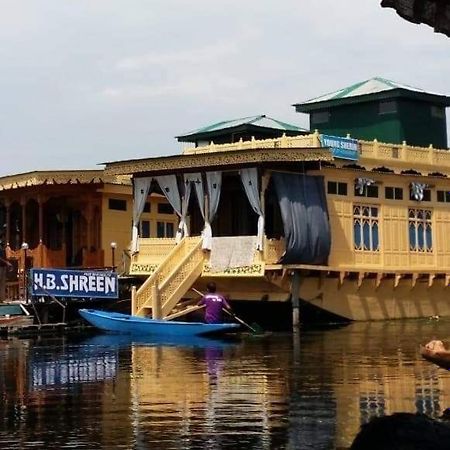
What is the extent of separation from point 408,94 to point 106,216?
12656 millimetres

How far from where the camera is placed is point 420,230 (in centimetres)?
3478

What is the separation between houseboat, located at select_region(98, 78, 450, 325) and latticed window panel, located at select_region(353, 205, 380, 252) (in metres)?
0.05

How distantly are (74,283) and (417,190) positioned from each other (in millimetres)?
13233

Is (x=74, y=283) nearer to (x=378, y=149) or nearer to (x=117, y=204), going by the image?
(x=117, y=204)

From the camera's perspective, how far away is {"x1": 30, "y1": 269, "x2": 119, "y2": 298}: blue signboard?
91.8 feet

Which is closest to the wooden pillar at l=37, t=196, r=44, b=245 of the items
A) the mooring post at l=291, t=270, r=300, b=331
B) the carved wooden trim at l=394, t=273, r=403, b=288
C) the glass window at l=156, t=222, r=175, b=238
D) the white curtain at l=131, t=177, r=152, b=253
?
the white curtain at l=131, t=177, r=152, b=253

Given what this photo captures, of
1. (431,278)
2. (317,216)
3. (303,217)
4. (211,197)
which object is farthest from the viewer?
(431,278)

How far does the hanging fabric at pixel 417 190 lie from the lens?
34.2 meters

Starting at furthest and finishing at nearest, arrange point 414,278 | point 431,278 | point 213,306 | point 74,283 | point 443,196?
point 443,196 → point 431,278 → point 414,278 → point 74,283 → point 213,306

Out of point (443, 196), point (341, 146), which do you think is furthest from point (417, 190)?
point (341, 146)

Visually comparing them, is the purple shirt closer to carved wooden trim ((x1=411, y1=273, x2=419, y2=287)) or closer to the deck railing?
the deck railing

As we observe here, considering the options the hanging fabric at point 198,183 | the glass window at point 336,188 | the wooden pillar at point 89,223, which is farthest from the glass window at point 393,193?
the wooden pillar at point 89,223

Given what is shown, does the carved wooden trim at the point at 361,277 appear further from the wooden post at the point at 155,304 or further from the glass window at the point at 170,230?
the glass window at the point at 170,230

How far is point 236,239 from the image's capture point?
3073cm
